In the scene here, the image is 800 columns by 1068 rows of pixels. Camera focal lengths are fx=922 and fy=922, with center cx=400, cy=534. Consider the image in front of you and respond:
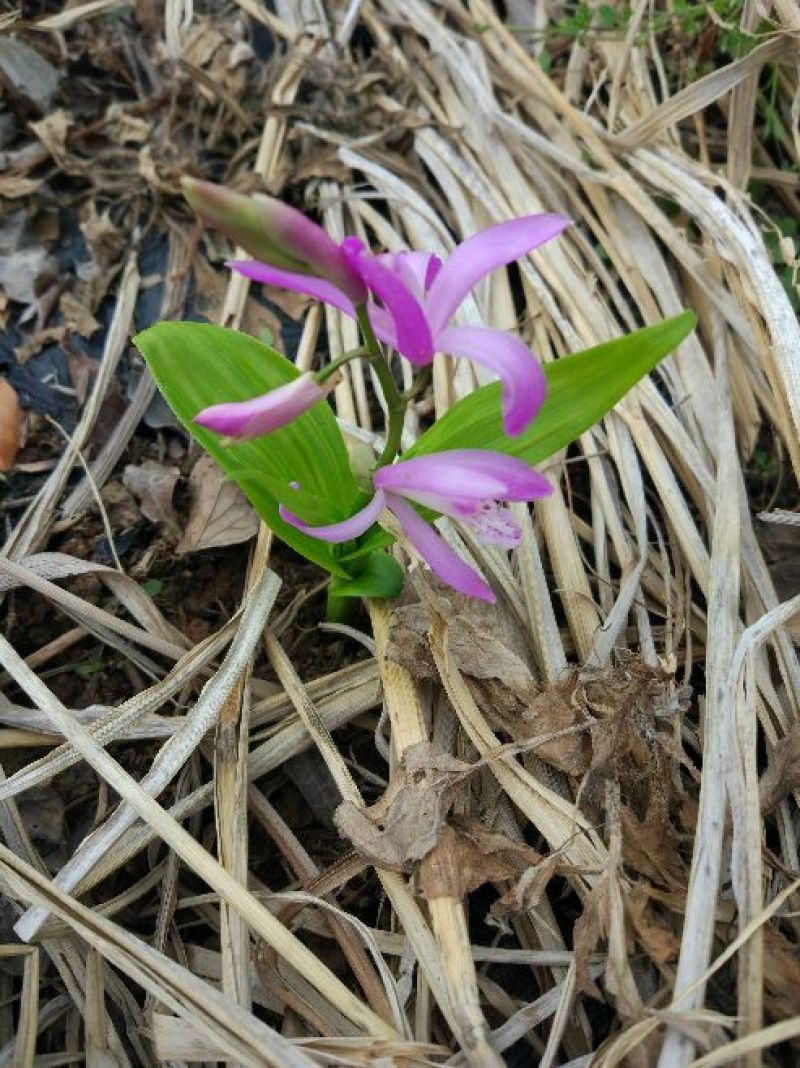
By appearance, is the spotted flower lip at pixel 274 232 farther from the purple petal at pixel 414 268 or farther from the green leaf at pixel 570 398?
the green leaf at pixel 570 398

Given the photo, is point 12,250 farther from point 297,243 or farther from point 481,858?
point 481,858

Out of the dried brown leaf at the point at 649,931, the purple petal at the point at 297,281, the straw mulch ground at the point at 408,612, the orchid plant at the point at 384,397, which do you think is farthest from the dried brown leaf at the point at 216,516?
the dried brown leaf at the point at 649,931

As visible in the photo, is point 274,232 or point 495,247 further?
point 495,247

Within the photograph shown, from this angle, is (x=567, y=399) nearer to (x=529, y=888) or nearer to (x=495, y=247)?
(x=495, y=247)

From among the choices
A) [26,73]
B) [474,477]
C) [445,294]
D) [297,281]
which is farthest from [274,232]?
[26,73]

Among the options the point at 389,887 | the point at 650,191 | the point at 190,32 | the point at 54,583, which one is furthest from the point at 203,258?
the point at 389,887

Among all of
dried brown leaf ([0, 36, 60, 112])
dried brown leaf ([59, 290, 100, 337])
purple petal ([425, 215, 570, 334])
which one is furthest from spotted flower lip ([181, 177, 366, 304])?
dried brown leaf ([0, 36, 60, 112])

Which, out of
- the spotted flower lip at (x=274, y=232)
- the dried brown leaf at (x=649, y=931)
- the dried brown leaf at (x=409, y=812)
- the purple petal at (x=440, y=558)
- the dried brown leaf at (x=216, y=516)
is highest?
the spotted flower lip at (x=274, y=232)
